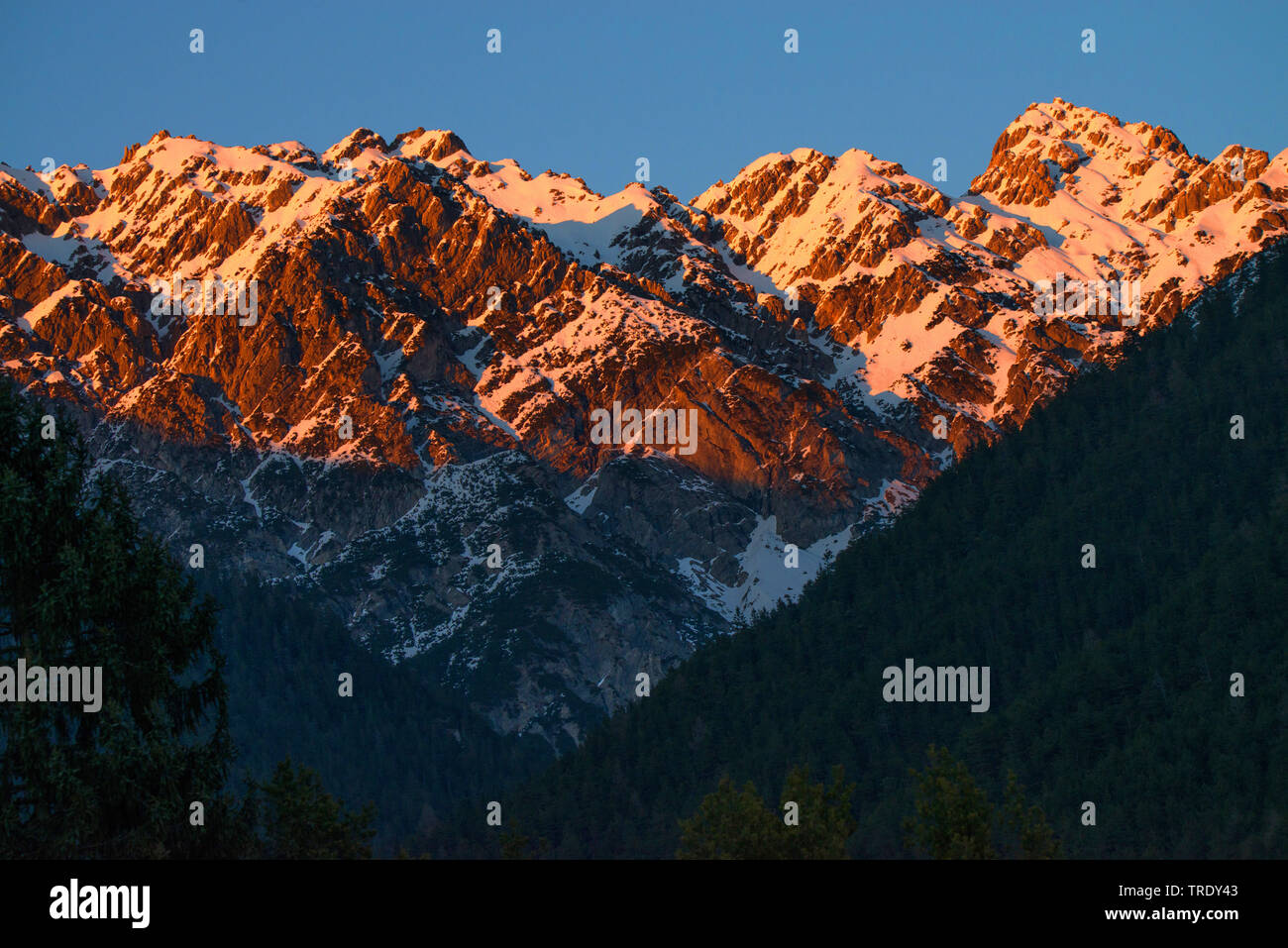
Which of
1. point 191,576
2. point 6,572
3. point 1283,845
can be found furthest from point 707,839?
point 1283,845

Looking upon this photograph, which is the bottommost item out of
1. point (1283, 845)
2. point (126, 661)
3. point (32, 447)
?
point (1283, 845)

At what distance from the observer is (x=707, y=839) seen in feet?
288

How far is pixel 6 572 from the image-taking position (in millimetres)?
48812

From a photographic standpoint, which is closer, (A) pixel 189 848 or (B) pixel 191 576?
(A) pixel 189 848
